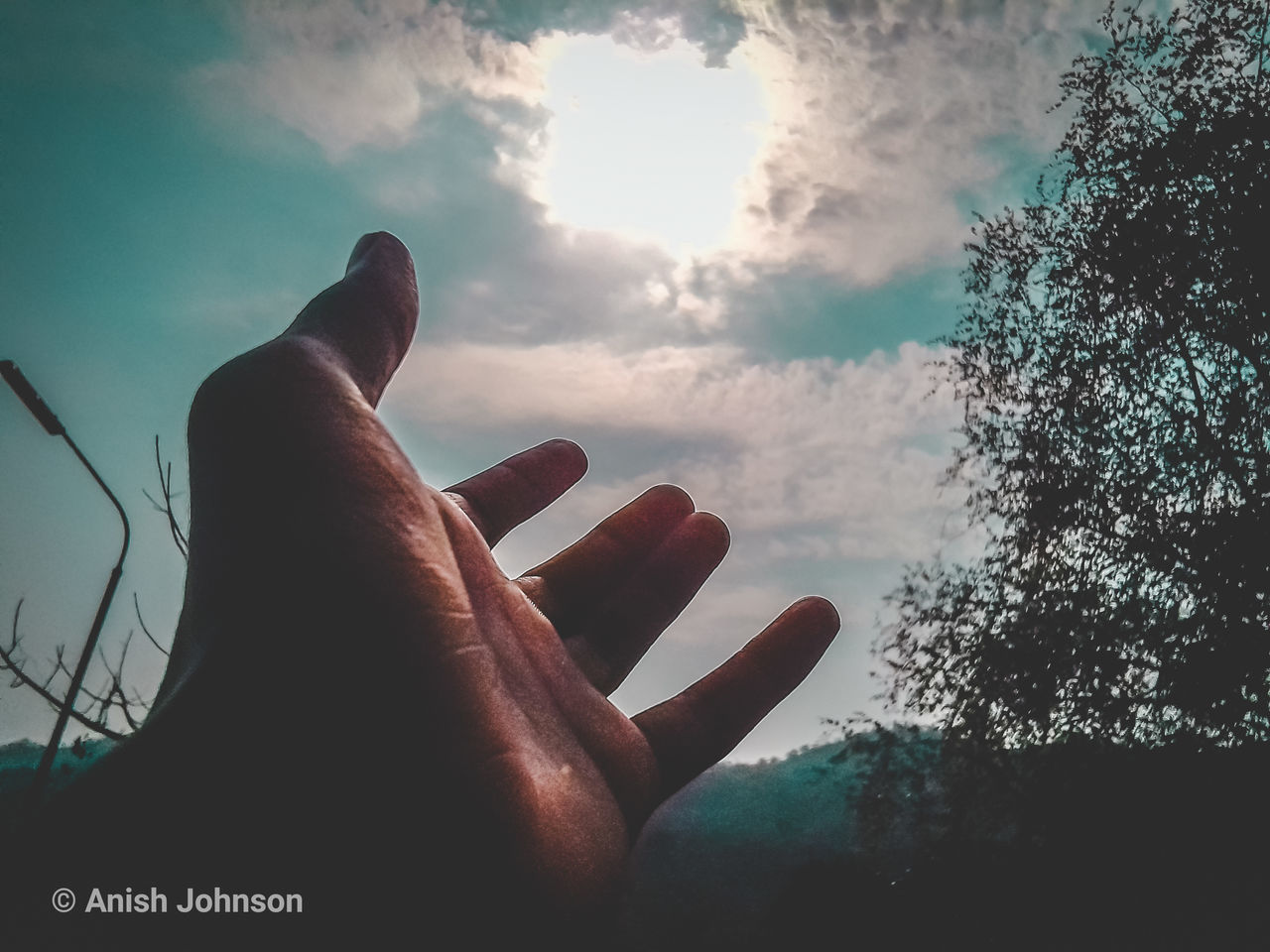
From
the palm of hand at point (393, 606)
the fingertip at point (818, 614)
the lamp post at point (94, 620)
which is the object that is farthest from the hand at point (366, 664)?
the lamp post at point (94, 620)

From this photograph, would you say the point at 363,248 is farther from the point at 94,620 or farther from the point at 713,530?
the point at 94,620

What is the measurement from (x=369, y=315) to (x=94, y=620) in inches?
287

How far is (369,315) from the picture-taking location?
3393 mm

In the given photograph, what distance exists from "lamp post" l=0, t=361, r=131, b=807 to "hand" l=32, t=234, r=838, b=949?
668 centimetres

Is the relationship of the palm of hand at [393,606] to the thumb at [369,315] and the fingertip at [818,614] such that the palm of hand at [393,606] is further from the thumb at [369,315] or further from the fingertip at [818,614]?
the fingertip at [818,614]

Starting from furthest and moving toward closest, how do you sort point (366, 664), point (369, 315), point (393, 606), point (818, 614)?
1. point (818, 614)
2. point (369, 315)
3. point (393, 606)
4. point (366, 664)

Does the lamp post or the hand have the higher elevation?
the lamp post

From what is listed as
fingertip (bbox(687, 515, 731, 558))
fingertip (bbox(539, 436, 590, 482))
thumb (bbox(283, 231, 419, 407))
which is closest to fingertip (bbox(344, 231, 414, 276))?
thumb (bbox(283, 231, 419, 407))

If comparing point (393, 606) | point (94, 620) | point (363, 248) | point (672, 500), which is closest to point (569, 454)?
point (672, 500)

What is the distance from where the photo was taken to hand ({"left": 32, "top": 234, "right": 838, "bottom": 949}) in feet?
7.29

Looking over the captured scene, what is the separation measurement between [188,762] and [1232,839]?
50.3ft

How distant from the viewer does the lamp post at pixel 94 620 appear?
732 cm

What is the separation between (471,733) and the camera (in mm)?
2424

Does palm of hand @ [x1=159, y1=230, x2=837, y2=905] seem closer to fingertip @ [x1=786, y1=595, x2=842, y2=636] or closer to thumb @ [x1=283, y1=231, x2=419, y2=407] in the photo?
thumb @ [x1=283, y1=231, x2=419, y2=407]
